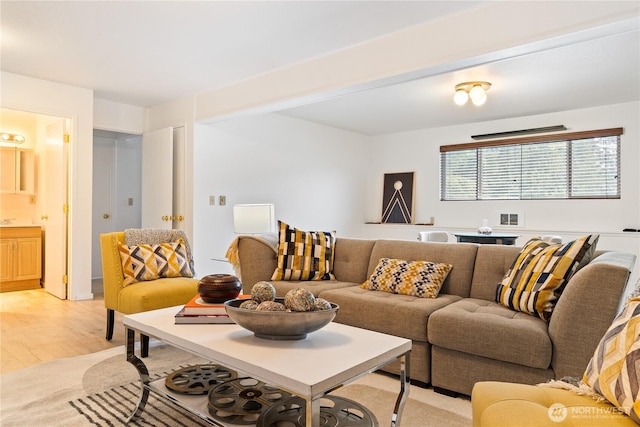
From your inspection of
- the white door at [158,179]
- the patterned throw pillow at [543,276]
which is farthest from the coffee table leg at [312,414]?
the white door at [158,179]

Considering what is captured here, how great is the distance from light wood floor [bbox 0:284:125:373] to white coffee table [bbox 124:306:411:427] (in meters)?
1.39

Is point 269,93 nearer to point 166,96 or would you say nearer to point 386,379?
point 166,96

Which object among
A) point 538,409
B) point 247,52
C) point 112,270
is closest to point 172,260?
point 112,270

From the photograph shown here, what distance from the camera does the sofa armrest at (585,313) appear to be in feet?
6.21

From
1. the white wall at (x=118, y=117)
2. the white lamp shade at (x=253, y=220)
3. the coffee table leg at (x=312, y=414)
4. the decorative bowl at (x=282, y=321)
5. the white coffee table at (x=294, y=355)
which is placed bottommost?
the coffee table leg at (x=312, y=414)

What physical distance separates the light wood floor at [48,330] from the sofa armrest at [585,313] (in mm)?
2924

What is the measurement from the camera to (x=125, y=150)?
6586 mm

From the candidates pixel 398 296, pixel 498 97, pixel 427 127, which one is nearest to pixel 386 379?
pixel 398 296

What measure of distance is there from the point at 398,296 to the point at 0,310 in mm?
4153

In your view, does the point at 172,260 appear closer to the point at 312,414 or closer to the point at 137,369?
the point at 137,369

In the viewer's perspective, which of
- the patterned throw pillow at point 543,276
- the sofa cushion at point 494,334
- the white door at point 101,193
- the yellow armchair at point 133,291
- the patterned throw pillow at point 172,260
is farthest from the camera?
the white door at point 101,193

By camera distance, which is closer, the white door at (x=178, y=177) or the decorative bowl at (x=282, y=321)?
the decorative bowl at (x=282, y=321)

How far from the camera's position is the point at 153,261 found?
3285mm

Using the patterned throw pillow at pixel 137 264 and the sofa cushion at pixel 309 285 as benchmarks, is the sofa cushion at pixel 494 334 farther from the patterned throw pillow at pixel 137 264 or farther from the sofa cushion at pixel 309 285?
the patterned throw pillow at pixel 137 264
